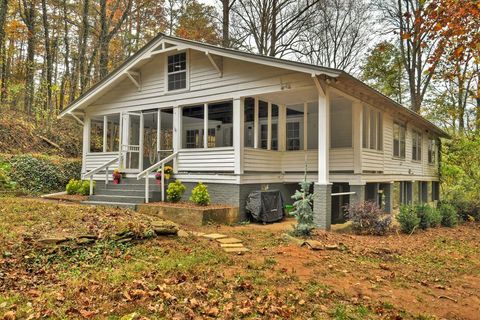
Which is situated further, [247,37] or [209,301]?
[247,37]

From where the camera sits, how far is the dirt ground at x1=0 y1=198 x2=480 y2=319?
4.05 m

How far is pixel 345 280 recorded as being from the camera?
17.5 feet

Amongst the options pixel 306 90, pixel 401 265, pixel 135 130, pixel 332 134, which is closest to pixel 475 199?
pixel 332 134

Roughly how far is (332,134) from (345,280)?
8474 mm

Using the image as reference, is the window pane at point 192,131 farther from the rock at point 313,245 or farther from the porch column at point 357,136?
the rock at point 313,245

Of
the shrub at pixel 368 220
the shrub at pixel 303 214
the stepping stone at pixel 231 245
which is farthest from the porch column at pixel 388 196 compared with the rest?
the stepping stone at pixel 231 245

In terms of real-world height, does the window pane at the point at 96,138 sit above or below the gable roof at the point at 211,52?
below

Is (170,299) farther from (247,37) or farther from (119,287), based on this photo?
(247,37)

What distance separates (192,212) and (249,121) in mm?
4529

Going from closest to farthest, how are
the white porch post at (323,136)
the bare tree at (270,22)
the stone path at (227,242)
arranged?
the stone path at (227,242) < the white porch post at (323,136) < the bare tree at (270,22)

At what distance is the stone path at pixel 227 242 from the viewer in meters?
6.84

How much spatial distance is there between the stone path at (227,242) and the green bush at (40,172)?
932 cm

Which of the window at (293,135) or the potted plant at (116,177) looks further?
the window at (293,135)

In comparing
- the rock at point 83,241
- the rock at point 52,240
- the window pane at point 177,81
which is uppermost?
the window pane at point 177,81
